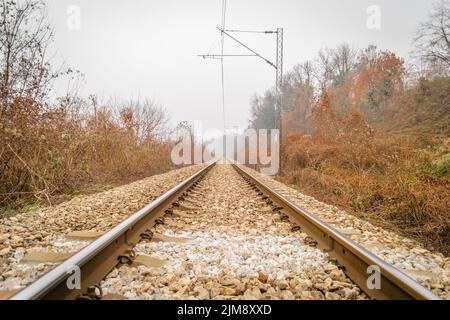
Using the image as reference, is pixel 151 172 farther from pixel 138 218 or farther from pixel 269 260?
pixel 269 260

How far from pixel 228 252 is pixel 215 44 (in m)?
13.0

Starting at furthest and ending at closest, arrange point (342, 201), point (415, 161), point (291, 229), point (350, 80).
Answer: point (350, 80) < point (415, 161) < point (342, 201) < point (291, 229)

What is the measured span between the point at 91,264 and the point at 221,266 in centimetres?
94

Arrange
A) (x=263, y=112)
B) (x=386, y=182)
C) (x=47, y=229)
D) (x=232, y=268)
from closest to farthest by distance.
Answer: (x=232, y=268)
(x=47, y=229)
(x=386, y=182)
(x=263, y=112)

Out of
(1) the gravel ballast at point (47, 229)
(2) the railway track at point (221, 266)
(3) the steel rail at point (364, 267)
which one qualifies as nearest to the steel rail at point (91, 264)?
(2) the railway track at point (221, 266)

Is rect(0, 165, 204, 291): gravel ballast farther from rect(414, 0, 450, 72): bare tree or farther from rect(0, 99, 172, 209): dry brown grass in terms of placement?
rect(414, 0, 450, 72): bare tree

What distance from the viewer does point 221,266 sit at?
2.13 meters

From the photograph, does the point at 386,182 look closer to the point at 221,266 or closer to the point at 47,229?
the point at 221,266

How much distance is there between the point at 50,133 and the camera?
18.3 feet

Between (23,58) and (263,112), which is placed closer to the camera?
(23,58)

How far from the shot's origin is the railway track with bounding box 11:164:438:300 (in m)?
1.66

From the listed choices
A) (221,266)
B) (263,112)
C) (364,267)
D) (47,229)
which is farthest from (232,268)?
(263,112)

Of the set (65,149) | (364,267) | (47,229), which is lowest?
(47,229)

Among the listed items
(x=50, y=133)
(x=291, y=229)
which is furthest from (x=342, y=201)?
(x=50, y=133)
